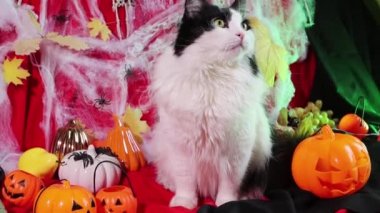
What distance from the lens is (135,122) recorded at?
1.90 m

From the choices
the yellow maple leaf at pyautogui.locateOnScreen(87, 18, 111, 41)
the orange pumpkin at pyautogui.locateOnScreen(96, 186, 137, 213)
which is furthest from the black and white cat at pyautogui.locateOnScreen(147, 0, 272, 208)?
the yellow maple leaf at pyautogui.locateOnScreen(87, 18, 111, 41)

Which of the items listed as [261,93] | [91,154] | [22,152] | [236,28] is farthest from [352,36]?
[22,152]

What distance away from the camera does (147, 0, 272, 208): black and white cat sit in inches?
52.3

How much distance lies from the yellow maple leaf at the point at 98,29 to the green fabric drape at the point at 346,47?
3.12 feet

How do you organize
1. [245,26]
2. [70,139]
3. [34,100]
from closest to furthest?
[245,26] → [70,139] → [34,100]

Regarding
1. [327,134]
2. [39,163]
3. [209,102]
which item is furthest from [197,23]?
[39,163]

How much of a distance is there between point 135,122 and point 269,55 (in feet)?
2.05

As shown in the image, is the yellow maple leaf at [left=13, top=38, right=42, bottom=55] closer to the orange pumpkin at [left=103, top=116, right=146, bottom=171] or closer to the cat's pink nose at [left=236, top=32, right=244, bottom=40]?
the orange pumpkin at [left=103, top=116, right=146, bottom=171]

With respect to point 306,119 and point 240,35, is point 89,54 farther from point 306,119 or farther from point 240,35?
point 306,119

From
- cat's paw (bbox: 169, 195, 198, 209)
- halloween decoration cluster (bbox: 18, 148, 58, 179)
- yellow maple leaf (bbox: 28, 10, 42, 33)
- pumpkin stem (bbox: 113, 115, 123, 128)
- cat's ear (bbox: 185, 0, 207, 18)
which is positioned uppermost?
yellow maple leaf (bbox: 28, 10, 42, 33)

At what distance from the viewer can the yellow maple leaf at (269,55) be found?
6.00 ft

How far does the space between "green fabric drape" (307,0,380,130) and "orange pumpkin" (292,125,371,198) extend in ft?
2.50

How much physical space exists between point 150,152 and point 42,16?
695mm

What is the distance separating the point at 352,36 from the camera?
2.23m
